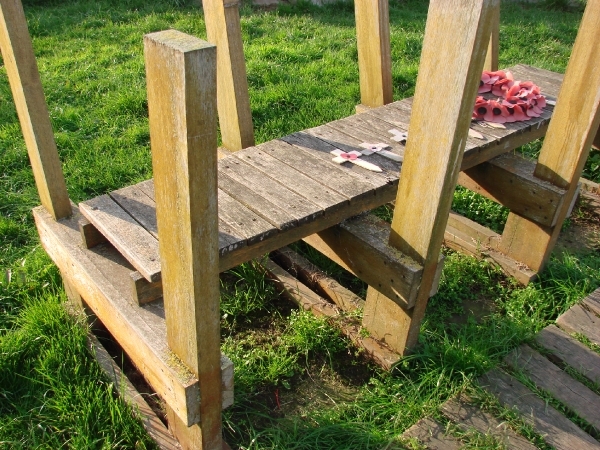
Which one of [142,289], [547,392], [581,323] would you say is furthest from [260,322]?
[581,323]

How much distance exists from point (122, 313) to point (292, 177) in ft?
3.35

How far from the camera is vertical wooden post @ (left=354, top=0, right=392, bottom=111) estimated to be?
3.45 meters

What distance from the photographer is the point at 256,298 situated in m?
3.28

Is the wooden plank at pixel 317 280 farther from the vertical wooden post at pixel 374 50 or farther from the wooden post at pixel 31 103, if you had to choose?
the wooden post at pixel 31 103

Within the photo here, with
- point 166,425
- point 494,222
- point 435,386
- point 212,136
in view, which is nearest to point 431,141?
point 212,136

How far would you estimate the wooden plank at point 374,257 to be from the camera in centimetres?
253

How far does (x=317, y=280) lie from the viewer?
10.9 feet

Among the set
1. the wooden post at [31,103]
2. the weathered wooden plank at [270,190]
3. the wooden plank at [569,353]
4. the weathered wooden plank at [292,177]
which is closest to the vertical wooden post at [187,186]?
the weathered wooden plank at [270,190]

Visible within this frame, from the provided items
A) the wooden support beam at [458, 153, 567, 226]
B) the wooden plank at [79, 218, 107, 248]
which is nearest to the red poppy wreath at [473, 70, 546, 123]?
the wooden support beam at [458, 153, 567, 226]

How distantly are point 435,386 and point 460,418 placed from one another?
202 millimetres

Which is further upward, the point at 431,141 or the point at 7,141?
the point at 431,141

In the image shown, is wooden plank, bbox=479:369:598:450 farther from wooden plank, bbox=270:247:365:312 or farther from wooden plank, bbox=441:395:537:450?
wooden plank, bbox=270:247:365:312

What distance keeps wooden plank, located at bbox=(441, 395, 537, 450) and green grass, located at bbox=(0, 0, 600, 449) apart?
6cm

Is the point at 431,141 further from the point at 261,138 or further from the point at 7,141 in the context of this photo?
the point at 7,141
